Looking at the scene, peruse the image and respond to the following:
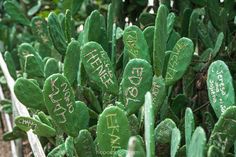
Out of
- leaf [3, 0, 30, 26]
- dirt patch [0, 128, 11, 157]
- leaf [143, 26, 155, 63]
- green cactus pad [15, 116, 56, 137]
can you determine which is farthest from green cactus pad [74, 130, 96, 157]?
dirt patch [0, 128, 11, 157]

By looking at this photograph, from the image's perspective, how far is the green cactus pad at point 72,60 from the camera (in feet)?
2.84

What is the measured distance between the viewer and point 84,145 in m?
0.75

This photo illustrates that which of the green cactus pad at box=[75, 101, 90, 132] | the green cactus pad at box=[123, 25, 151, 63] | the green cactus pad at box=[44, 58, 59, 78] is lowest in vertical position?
the green cactus pad at box=[75, 101, 90, 132]

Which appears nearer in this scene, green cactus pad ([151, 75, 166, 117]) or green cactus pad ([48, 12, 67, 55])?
green cactus pad ([151, 75, 166, 117])

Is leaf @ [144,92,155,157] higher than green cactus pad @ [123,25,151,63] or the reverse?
the reverse

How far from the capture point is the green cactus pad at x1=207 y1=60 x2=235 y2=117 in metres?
0.72

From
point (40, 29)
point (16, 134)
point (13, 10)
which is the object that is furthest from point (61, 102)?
point (13, 10)

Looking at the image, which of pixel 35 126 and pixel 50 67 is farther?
pixel 50 67

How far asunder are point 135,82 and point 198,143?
0.19 m

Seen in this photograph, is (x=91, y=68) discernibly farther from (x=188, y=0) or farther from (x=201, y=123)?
(x=188, y=0)

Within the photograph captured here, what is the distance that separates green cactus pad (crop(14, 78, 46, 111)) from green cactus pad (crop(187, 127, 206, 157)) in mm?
359

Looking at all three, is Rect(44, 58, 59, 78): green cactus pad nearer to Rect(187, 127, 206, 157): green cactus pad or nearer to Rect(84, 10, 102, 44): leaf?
Rect(84, 10, 102, 44): leaf

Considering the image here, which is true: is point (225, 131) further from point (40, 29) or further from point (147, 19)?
point (40, 29)

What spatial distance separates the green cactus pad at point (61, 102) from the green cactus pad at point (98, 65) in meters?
0.07
